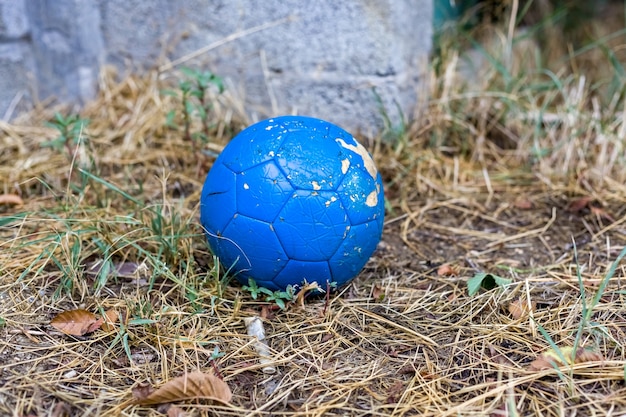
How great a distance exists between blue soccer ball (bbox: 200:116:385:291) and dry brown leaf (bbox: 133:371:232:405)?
463 millimetres

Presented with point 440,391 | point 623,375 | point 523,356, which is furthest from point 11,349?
point 623,375

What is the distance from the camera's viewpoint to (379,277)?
2.34m

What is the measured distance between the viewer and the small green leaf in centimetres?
213

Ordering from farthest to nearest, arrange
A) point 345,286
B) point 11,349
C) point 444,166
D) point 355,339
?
1. point 444,166
2. point 345,286
3. point 355,339
4. point 11,349

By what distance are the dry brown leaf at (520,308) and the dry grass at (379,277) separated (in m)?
0.02

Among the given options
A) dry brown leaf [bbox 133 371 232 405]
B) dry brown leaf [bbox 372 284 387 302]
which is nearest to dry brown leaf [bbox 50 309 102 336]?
dry brown leaf [bbox 133 371 232 405]

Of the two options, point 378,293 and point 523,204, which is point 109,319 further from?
point 523,204

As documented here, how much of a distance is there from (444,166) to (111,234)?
1.66 metres

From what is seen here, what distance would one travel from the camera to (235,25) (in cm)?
321

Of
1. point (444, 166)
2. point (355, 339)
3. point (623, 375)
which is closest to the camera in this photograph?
point (623, 375)

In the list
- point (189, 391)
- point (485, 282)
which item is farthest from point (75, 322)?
point (485, 282)

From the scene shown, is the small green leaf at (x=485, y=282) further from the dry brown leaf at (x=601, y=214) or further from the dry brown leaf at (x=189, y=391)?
the dry brown leaf at (x=189, y=391)

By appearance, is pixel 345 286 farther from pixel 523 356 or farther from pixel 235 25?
pixel 235 25

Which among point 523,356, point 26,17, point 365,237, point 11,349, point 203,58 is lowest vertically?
point 523,356
